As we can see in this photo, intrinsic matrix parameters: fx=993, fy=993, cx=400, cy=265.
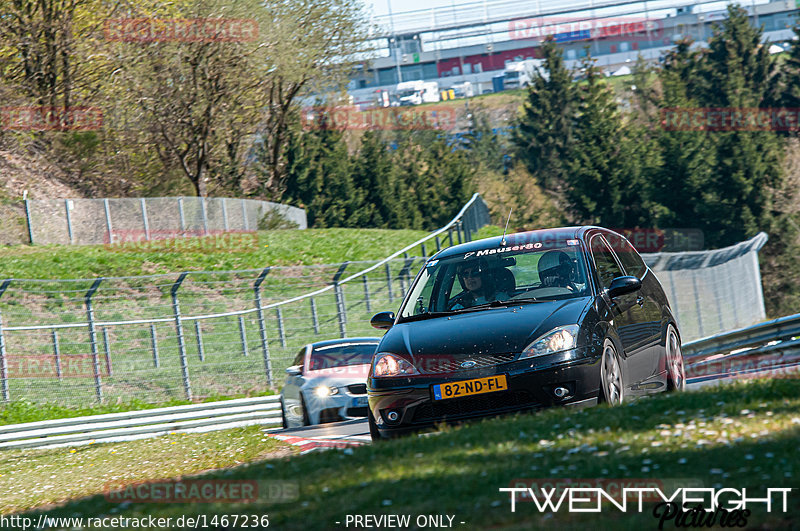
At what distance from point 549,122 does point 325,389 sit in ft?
205

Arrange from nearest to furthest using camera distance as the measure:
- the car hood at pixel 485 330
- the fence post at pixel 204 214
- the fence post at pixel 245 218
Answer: the car hood at pixel 485 330, the fence post at pixel 204 214, the fence post at pixel 245 218

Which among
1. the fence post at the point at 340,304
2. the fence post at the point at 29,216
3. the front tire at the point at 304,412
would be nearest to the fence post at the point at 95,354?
the fence post at the point at 340,304

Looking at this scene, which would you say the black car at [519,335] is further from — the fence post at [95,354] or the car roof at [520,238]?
the fence post at [95,354]

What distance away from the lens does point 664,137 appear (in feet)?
167

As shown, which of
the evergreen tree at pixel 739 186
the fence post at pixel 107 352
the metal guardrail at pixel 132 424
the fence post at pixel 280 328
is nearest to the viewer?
the metal guardrail at pixel 132 424

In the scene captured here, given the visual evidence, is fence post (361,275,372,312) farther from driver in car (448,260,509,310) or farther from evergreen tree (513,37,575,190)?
Answer: evergreen tree (513,37,575,190)

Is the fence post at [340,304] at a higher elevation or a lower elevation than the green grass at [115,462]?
higher

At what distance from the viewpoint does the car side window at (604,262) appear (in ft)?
27.9

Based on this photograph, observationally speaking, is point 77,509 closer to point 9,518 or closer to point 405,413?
point 9,518

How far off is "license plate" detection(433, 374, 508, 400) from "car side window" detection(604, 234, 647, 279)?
258 centimetres

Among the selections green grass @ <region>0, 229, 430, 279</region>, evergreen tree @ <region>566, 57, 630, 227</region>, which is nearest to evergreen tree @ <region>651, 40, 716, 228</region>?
evergreen tree @ <region>566, 57, 630, 227</region>

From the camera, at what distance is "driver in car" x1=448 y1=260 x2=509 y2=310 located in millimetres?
8344

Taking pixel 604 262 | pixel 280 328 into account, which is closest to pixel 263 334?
pixel 280 328

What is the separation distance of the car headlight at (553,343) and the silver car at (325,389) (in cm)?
715
